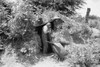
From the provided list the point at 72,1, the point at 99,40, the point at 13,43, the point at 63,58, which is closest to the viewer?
the point at 63,58

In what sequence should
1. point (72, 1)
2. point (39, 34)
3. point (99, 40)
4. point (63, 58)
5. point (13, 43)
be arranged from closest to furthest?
1. point (63, 58)
2. point (13, 43)
3. point (39, 34)
4. point (99, 40)
5. point (72, 1)

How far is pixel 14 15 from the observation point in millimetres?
5895

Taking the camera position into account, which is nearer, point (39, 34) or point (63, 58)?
point (63, 58)

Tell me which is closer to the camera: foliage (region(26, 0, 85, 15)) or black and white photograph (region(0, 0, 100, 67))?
black and white photograph (region(0, 0, 100, 67))

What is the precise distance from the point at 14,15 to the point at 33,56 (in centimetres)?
222

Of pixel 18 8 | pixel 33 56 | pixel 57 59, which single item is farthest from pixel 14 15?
pixel 57 59

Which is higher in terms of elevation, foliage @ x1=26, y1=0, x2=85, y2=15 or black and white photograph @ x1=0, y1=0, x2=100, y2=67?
foliage @ x1=26, y1=0, x2=85, y2=15

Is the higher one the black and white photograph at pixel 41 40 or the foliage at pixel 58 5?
the foliage at pixel 58 5

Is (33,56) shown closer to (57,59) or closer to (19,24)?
(57,59)

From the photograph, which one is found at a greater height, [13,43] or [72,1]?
[72,1]

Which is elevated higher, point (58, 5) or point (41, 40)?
point (58, 5)

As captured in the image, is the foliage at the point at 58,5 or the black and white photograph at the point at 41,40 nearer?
the black and white photograph at the point at 41,40

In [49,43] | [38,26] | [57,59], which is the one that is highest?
[38,26]

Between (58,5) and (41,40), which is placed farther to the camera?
(58,5)
